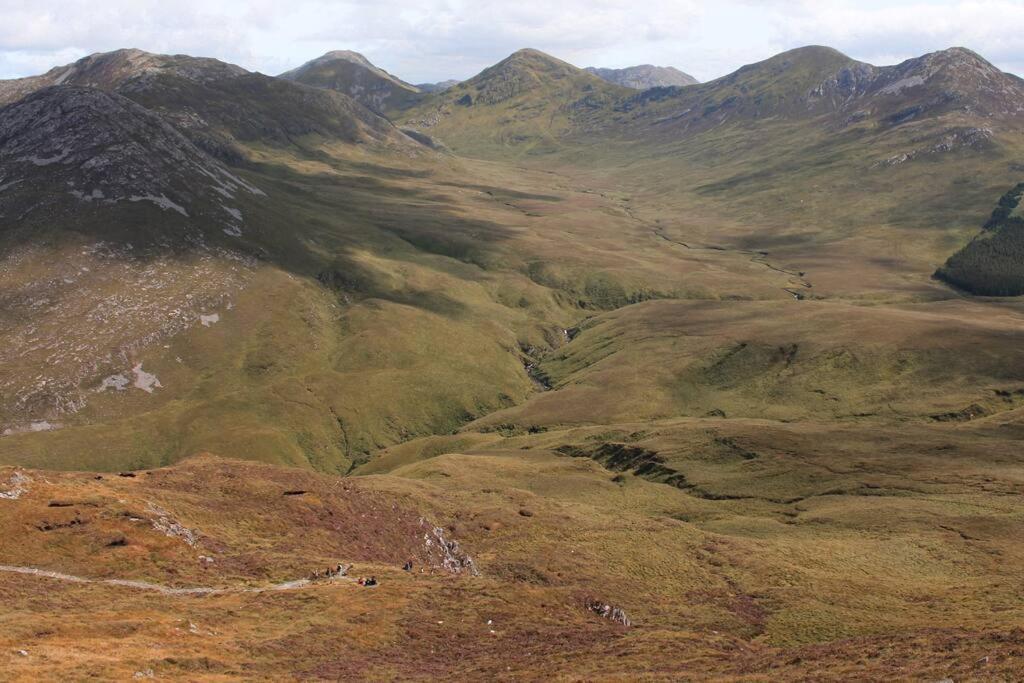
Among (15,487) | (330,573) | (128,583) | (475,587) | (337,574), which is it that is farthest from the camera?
(15,487)

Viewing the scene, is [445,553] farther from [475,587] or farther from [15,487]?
[15,487]

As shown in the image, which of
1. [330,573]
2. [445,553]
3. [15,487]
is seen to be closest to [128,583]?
[330,573]

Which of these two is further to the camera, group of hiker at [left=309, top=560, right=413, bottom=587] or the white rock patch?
the white rock patch

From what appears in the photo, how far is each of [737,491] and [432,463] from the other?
60454 mm

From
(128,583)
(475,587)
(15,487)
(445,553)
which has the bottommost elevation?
(445,553)

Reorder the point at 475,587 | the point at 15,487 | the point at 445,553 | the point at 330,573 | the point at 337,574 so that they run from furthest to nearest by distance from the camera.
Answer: the point at 445,553 < the point at 15,487 < the point at 337,574 < the point at 330,573 < the point at 475,587

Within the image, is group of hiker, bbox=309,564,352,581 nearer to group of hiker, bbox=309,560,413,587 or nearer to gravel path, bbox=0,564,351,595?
group of hiker, bbox=309,560,413,587

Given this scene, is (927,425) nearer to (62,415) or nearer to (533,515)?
(533,515)

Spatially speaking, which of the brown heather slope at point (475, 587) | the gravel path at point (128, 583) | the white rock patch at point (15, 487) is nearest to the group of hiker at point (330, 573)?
the brown heather slope at point (475, 587)

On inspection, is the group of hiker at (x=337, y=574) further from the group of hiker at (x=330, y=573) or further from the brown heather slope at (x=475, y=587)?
the brown heather slope at (x=475, y=587)

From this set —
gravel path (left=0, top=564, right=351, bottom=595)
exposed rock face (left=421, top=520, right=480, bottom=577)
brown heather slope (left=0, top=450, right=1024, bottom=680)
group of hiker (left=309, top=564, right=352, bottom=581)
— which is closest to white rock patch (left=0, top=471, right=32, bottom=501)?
brown heather slope (left=0, top=450, right=1024, bottom=680)

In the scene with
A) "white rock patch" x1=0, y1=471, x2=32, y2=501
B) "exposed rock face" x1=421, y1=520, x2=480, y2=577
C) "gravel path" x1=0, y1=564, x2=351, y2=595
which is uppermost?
"white rock patch" x1=0, y1=471, x2=32, y2=501

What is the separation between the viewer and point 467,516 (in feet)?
349

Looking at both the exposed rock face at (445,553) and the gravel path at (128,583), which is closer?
the gravel path at (128,583)
